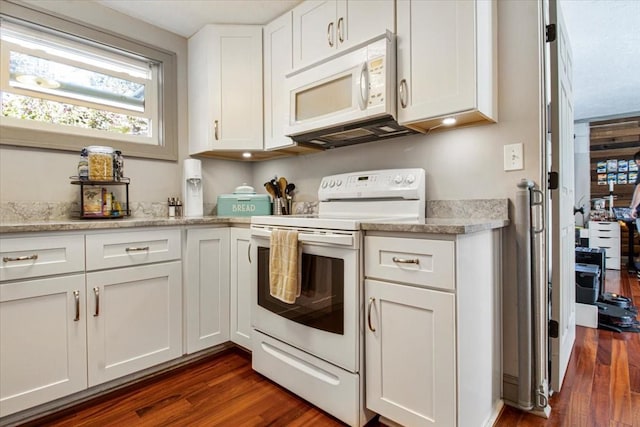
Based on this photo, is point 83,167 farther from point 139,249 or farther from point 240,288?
point 240,288

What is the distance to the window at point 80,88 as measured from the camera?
196 centimetres

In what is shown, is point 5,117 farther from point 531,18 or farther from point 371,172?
point 531,18

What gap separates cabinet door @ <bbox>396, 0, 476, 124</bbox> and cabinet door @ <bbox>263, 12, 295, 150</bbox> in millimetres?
837

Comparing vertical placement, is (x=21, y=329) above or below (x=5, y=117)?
below

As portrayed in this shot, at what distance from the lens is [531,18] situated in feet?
5.13

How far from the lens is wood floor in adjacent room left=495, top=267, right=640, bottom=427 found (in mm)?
1484

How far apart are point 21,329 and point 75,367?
29cm

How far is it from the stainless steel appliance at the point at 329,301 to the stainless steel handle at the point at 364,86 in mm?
412

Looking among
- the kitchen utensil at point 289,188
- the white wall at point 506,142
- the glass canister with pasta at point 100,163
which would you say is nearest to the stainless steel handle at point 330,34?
the white wall at point 506,142

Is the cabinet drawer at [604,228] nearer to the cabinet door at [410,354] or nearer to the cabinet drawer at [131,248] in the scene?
the cabinet door at [410,354]

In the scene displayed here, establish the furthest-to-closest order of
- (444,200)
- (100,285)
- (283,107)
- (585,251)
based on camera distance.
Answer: (585,251), (283,107), (444,200), (100,285)

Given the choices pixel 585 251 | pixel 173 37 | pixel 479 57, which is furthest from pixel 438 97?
pixel 585 251

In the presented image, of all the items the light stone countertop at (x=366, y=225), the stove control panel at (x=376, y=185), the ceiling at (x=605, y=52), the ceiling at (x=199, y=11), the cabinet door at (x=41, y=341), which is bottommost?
the cabinet door at (x=41, y=341)

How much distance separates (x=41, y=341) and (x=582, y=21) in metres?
4.10
